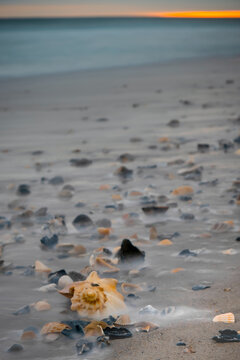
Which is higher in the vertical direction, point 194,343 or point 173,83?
point 173,83

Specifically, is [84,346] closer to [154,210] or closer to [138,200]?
[154,210]

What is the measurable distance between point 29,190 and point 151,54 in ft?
55.7

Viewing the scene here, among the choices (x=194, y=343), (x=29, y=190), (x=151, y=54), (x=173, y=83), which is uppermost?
(x=151, y=54)

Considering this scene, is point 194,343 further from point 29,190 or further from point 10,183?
point 10,183

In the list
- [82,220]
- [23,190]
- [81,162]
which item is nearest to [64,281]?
[82,220]

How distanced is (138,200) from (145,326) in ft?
5.87

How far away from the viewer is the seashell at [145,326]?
2.02 m

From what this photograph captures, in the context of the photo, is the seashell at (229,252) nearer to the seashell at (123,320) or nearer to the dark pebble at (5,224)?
the seashell at (123,320)

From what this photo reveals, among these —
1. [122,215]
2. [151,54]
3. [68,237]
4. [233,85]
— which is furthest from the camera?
[151,54]

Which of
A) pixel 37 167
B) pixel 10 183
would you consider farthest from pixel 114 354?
pixel 37 167

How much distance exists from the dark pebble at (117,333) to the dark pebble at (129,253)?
730mm

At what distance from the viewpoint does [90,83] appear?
11.8m

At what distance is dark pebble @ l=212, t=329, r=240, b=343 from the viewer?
6.11 ft

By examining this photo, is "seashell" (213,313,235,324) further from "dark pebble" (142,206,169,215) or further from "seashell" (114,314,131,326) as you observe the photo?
"dark pebble" (142,206,169,215)
